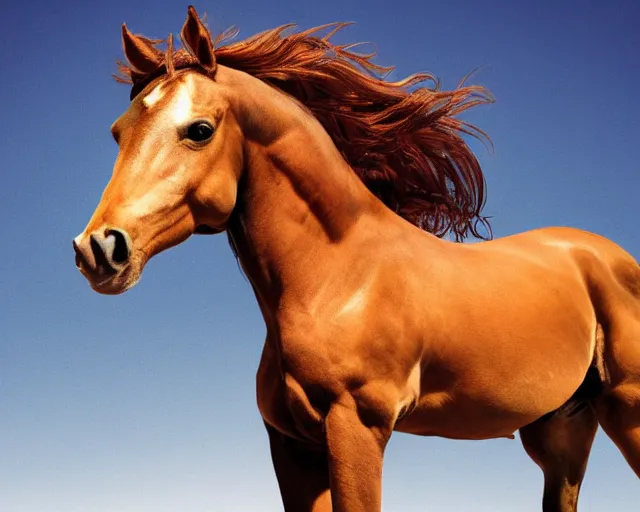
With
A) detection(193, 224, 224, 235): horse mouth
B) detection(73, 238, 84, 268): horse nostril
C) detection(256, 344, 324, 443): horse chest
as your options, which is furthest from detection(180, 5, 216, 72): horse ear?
detection(256, 344, 324, 443): horse chest

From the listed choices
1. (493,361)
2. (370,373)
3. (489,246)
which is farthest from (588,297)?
(370,373)

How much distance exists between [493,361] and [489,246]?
703 millimetres

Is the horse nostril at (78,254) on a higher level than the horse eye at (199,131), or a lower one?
lower

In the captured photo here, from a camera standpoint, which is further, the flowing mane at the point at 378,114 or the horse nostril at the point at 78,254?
the flowing mane at the point at 378,114

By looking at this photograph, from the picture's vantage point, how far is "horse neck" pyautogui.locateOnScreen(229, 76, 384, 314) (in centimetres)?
348

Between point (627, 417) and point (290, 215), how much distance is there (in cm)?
205

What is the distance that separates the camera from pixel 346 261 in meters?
3.51

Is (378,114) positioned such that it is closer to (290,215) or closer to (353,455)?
(290,215)

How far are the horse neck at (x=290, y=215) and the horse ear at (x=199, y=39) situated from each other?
305mm

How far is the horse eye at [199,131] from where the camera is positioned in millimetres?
3318

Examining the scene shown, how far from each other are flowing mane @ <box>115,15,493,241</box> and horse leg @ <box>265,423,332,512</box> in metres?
1.32

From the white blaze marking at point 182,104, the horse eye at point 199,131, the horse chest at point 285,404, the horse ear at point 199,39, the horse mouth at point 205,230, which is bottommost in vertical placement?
the horse chest at point 285,404

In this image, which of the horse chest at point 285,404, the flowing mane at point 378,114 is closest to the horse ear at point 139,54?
the flowing mane at point 378,114

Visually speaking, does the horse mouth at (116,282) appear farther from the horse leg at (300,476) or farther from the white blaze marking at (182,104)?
the horse leg at (300,476)
